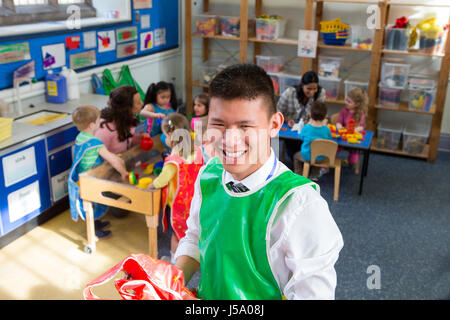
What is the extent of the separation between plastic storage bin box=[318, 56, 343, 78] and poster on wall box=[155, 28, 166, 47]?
5.91 feet

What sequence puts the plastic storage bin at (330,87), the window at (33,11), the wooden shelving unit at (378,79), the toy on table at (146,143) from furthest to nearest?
the plastic storage bin at (330,87)
the wooden shelving unit at (378,79)
the window at (33,11)
the toy on table at (146,143)

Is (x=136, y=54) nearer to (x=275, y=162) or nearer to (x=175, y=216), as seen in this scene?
(x=175, y=216)

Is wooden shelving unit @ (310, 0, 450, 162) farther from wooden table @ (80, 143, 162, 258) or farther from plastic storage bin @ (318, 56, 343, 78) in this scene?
wooden table @ (80, 143, 162, 258)

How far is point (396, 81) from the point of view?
4586 millimetres

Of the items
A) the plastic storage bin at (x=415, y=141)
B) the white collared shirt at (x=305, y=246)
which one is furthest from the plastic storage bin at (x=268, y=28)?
the white collared shirt at (x=305, y=246)

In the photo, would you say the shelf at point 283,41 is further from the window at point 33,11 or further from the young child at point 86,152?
the young child at point 86,152

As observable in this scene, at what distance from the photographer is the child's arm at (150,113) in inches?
144

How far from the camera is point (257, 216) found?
0.99m

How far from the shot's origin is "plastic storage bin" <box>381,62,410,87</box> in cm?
453

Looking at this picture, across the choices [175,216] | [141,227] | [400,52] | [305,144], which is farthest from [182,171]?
[400,52]

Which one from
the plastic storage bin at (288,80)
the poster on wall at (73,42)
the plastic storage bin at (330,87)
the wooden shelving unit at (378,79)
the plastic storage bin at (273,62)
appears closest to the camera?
the poster on wall at (73,42)

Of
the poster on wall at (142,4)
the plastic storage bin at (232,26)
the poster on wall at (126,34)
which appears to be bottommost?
the poster on wall at (126,34)

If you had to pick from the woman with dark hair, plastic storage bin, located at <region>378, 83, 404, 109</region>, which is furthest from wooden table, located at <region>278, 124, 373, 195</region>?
plastic storage bin, located at <region>378, 83, 404, 109</region>

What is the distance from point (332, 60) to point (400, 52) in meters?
0.67
